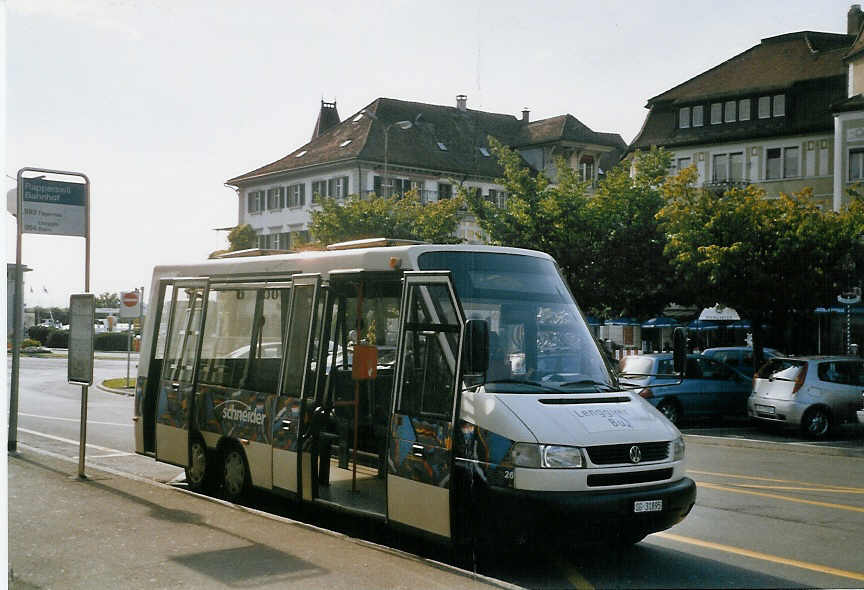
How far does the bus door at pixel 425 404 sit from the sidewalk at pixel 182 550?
1.43 ft

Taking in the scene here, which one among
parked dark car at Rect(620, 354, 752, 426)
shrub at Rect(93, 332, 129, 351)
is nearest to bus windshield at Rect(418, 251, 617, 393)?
parked dark car at Rect(620, 354, 752, 426)

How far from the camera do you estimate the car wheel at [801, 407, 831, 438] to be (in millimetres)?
19344

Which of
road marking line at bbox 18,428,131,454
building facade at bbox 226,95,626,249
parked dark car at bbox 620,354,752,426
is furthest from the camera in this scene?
parked dark car at bbox 620,354,752,426

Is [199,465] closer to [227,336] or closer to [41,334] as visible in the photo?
[227,336]

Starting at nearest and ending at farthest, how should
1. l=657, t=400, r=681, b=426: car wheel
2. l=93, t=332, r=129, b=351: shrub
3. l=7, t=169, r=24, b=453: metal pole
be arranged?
1. l=7, t=169, r=24, b=453: metal pole
2. l=657, t=400, r=681, b=426: car wheel
3. l=93, t=332, r=129, b=351: shrub

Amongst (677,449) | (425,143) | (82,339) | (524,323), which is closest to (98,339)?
(425,143)

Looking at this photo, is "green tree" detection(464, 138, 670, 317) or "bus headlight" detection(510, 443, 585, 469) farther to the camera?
"green tree" detection(464, 138, 670, 317)

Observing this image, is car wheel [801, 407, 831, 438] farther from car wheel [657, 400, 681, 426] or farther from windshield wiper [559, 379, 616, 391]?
windshield wiper [559, 379, 616, 391]

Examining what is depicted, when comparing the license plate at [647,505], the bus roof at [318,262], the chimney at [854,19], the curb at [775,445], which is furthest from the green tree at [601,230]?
the license plate at [647,505]

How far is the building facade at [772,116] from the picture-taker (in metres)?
13.6

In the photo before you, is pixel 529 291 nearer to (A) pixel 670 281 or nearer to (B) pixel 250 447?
(B) pixel 250 447

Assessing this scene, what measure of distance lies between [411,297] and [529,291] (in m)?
1.00

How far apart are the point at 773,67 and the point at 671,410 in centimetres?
891

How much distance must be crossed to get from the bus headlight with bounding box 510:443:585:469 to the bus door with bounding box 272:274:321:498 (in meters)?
2.72
